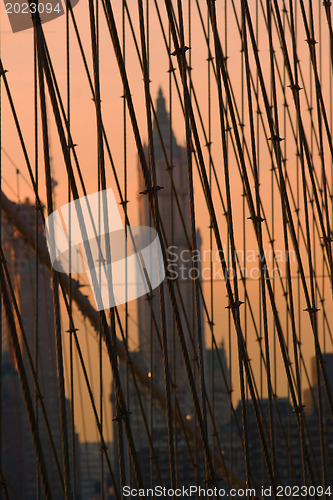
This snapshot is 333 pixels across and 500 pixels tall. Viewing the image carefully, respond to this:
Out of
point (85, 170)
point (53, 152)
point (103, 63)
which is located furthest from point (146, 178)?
point (53, 152)

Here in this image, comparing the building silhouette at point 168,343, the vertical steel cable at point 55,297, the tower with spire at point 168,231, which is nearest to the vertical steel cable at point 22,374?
the vertical steel cable at point 55,297

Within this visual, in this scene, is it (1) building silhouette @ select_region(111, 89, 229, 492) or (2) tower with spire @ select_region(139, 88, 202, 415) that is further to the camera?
(2) tower with spire @ select_region(139, 88, 202, 415)

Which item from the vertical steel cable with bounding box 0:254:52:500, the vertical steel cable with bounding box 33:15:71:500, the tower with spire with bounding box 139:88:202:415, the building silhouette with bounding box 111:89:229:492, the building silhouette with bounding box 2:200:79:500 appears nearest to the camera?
the vertical steel cable with bounding box 0:254:52:500

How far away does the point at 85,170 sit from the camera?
20.7 ft

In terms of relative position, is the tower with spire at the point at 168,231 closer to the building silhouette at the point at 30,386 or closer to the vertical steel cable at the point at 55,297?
the building silhouette at the point at 30,386

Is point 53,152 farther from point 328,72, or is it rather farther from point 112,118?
point 328,72

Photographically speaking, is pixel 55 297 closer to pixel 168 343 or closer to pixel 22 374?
pixel 22 374

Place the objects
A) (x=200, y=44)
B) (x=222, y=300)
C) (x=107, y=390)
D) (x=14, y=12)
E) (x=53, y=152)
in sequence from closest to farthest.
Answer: (x=14, y=12) < (x=200, y=44) < (x=222, y=300) < (x=53, y=152) < (x=107, y=390)

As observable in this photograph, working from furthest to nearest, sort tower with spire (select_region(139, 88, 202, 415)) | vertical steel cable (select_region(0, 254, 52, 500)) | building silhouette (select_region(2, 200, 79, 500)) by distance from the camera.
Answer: building silhouette (select_region(2, 200, 79, 500)), tower with spire (select_region(139, 88, 202, 415)), vertical steel cable (select_region(0, 254, 52, 500))

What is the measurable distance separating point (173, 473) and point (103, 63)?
13.1ft

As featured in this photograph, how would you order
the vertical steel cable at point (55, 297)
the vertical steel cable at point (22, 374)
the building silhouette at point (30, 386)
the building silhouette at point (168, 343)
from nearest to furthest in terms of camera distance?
1. the vertical steel cable at point (22, 374)
2. the vertical steel cable at point (55, 297)
3. the building silhouette at point (168, 343)
4. the building silhouette at point (30, 386)

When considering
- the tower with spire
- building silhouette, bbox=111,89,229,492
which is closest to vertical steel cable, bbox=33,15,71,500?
building silhouette, bbox=111,89,229,492

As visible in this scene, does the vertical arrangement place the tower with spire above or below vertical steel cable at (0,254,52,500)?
above

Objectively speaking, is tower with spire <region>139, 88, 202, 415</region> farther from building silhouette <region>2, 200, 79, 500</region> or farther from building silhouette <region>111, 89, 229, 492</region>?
building silhouette <region>2, 200, 79, 500</region>
